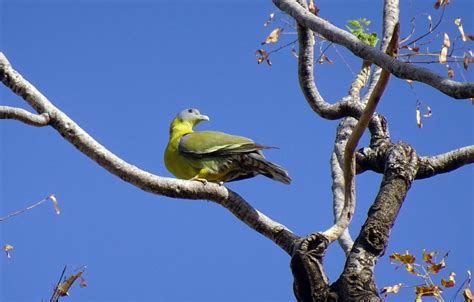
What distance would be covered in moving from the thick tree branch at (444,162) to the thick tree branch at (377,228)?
0.10 meters

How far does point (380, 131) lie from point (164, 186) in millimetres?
1597

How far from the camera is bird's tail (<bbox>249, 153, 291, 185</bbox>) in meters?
5.95

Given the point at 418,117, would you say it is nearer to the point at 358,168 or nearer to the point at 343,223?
the point at 358,168

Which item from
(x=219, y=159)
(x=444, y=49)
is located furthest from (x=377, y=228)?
(x=219, y=159)

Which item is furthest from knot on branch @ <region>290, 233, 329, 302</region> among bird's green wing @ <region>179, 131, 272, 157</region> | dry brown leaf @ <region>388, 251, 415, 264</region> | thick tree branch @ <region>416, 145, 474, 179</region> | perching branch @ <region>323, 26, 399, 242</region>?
bird's green wing @ <region>179, 131, 272, 157</region>

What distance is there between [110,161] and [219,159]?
82.3 inches

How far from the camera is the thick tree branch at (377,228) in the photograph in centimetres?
401

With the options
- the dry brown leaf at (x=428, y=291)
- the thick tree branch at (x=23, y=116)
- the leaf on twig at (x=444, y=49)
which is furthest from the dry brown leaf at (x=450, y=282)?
the thick tree branch at (x=23, y=116)

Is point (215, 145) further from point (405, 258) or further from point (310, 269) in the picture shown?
point (310, 269)

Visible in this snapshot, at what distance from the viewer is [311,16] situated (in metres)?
4.78

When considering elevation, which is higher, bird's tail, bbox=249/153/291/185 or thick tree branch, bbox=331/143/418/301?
bird's tail, bbox=249/153/291/185

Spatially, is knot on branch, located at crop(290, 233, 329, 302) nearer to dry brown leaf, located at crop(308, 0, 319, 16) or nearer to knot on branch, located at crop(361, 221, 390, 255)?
knot on branch, located at crop(361, 221, 390, 255)

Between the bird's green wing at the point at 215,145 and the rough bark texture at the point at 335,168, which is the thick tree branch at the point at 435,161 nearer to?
the rough bark texture at the point at 335,168

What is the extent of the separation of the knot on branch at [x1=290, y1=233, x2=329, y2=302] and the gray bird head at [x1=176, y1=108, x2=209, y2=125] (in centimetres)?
349
